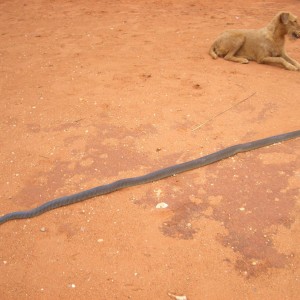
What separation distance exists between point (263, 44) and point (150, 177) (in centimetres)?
389

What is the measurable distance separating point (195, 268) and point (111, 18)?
7945 millimetres

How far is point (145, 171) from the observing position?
367 cm

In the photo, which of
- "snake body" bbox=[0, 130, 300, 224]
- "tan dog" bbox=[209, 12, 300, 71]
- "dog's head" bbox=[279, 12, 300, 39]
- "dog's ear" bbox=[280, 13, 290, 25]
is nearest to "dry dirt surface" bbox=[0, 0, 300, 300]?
"snake body" bbox=[0, 130, 300, 224]

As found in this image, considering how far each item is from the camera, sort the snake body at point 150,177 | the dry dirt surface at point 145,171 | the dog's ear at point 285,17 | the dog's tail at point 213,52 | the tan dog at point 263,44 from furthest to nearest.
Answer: the dog's tail at point 213,52, the tan dog at point 263,44, the dog's ear at point 285,17, the snake body at point 150,177, the dry dirt surface at point 145,171

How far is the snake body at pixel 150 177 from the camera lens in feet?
10.3

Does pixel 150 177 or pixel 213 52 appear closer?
pixel 150 177

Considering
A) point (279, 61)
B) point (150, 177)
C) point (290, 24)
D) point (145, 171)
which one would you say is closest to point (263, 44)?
point (279, 61)

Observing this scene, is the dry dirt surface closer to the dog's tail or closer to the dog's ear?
the dog's tail

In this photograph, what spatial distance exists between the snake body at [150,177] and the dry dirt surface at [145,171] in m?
0.06

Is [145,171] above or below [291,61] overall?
above

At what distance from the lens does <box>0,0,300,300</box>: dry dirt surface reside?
261 cm

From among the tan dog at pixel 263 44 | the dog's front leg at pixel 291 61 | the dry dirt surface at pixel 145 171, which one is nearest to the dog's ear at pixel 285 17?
the tan dog at pixel 263 44

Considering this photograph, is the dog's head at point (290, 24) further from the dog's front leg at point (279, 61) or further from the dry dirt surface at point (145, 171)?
the dry dirt surface at point (145, 171)

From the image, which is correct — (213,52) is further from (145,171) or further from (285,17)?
(145,171)
